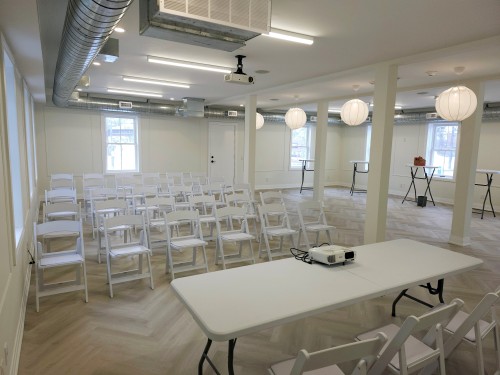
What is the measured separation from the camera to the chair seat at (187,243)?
13.3 feet

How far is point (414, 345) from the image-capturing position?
207 cm

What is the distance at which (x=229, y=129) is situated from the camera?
38.4 feet

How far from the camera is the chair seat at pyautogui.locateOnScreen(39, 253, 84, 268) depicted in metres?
3.36

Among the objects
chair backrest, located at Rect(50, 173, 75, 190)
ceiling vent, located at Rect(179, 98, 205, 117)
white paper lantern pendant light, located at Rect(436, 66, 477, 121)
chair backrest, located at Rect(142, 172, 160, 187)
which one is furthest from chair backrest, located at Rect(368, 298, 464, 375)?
ceiling vent, located at Rect(179, 98, 205, 117)

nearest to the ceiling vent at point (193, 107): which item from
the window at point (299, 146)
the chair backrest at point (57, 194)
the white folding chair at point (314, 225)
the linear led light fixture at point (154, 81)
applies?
the linear led light fixture at point (154, 81)

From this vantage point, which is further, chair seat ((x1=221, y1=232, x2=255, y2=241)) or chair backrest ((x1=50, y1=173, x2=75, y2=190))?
chair backrest ((x1=50, y1=173, x2=75, y2=190))

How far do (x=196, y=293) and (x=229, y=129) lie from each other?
999cm

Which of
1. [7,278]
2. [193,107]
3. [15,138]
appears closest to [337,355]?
[7,278]

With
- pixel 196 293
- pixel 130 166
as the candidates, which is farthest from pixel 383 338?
pixel 130 166

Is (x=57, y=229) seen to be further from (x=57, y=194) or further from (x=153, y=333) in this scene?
(x=57, y=194)

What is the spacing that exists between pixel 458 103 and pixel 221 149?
8.09 m

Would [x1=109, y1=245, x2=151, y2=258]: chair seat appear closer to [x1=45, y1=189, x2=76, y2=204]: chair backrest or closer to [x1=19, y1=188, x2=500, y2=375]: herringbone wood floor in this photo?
[x1=19, y1=188, x2=500, y2=375]: herringbone wood floor

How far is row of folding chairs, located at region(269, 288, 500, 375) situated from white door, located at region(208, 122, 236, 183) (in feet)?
31.6

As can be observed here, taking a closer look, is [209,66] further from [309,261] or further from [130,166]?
[130,166]
